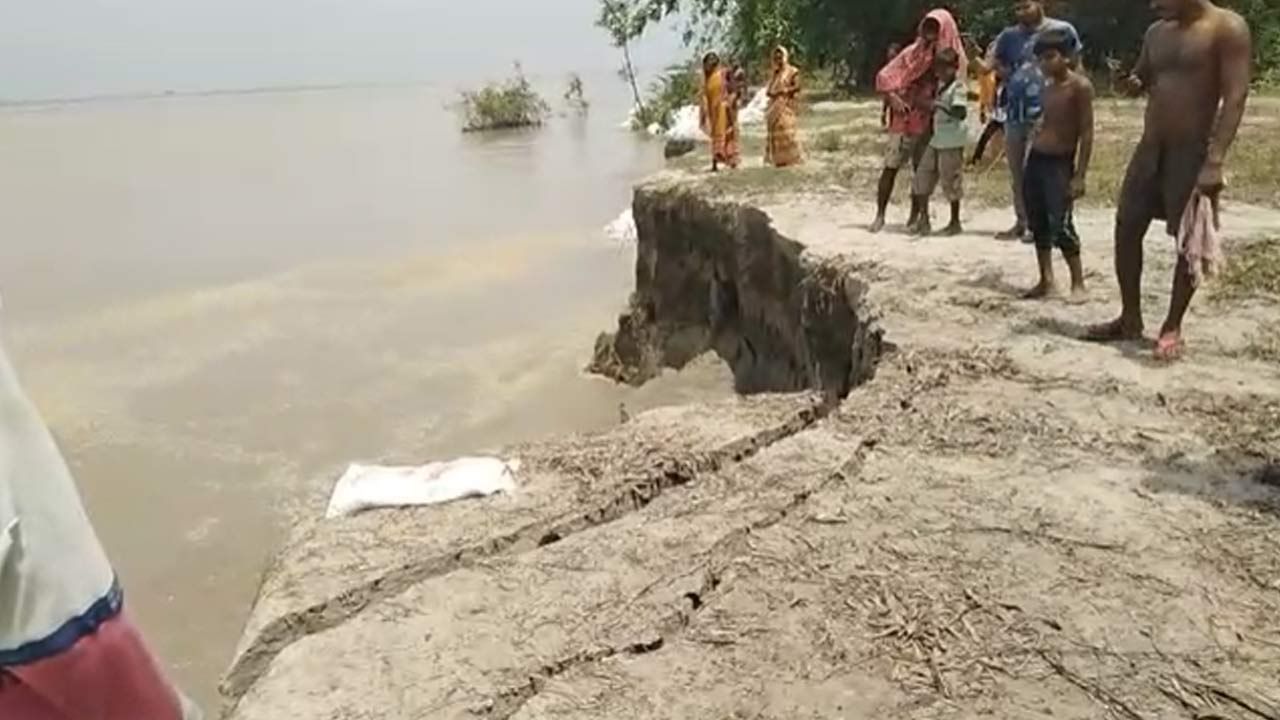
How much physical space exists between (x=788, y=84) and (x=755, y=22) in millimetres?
12103

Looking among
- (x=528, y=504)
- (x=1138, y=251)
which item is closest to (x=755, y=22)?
(x=1138, y=251)

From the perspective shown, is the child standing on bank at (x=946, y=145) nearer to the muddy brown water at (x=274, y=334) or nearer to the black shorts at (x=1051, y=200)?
the black shorts at (x=1051, y=200)

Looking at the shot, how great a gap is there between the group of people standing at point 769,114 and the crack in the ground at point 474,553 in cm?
736

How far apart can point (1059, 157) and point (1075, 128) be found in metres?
0.15

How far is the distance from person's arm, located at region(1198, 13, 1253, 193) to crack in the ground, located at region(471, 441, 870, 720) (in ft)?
6.96

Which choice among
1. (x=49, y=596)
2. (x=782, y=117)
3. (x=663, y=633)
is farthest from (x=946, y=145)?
(x=49, y=596)

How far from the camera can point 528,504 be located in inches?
154

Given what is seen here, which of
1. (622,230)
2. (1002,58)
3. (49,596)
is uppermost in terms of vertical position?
(1002,58)

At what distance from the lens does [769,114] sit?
11.9 metres

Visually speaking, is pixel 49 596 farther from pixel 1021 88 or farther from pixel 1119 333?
pixel 1021 88

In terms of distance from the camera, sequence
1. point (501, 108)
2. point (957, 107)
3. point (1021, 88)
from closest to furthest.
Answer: point (1021, 88) < point (957, 107) < point (501, 108)

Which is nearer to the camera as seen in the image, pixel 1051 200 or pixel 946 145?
Answer: pixel 1051 200

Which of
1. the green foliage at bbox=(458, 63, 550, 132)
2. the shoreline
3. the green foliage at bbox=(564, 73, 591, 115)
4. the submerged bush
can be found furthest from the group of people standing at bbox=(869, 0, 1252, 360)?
the green foliage at bbox=(564, 73, 591, 115)

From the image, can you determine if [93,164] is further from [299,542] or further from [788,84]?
[299,542]
